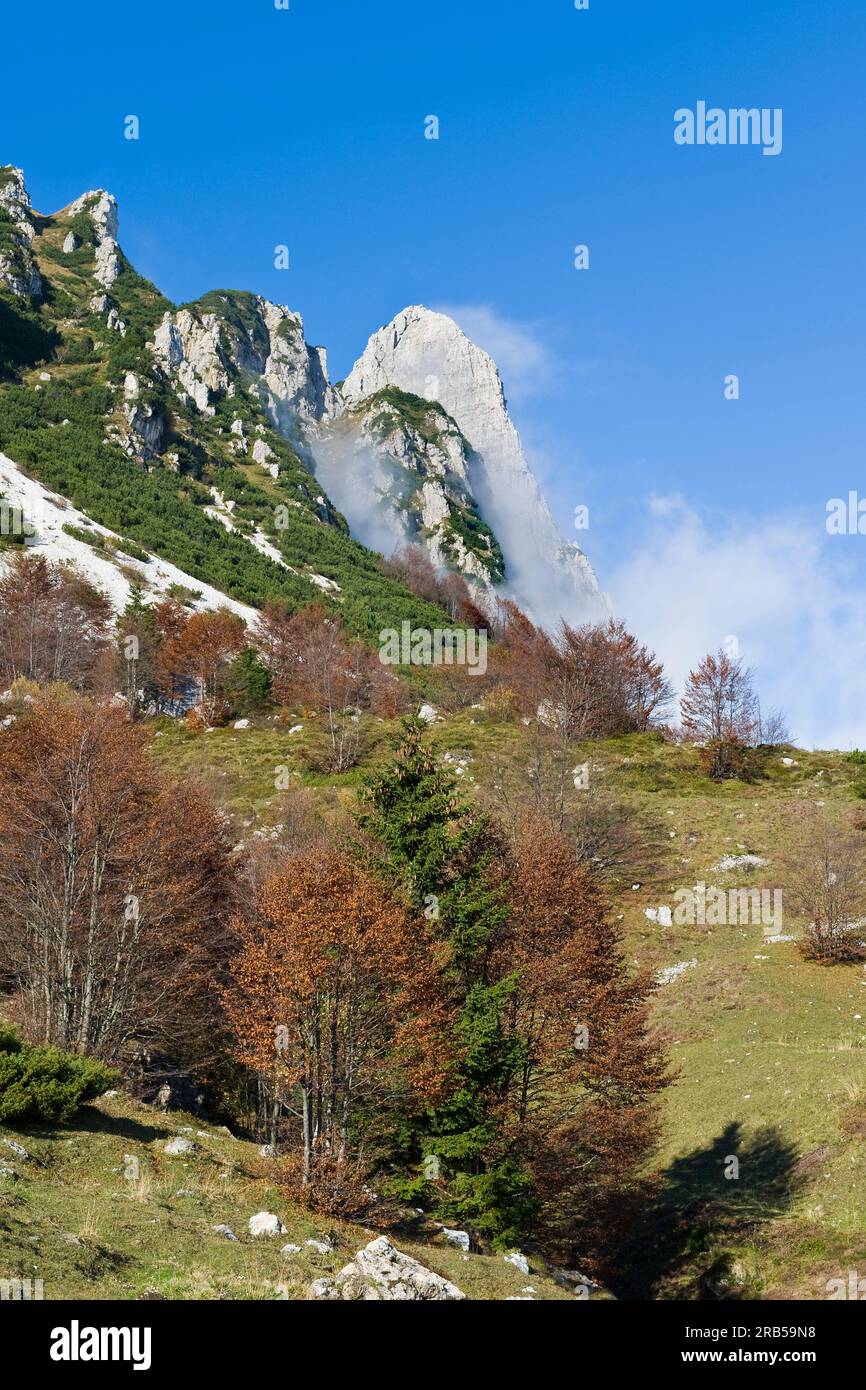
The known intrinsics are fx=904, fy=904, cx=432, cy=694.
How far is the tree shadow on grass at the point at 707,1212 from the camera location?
2077 cm

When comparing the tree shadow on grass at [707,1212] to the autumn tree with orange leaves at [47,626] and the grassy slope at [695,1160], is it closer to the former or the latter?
the grassy slope at [695,1160]

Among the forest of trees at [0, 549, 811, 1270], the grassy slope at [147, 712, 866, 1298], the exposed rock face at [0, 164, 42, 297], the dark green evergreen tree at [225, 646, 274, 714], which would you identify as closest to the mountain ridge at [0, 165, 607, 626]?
the exposed rock face at [0, 164, 42, 297]

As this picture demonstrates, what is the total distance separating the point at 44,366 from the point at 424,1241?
493ft

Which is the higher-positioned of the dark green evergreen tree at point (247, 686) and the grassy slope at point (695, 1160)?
the dark green evergreen tree at point (247, 686)

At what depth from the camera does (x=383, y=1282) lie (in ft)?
38.6

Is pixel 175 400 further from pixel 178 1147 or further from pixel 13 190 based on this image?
pixel 178 1147

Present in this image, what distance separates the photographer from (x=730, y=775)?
198ft

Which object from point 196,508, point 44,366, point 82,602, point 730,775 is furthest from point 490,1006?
point 44,366

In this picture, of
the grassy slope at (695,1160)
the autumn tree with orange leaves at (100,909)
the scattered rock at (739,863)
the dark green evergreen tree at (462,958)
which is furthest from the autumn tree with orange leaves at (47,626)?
the dark green evergreen tree at (462,958)

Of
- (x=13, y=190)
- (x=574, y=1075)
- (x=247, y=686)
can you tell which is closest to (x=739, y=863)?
(x=574, y=1075)

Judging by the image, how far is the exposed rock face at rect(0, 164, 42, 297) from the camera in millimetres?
152375

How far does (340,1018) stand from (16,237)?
181 m

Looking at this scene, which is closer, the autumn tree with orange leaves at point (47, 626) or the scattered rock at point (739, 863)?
the scattered rock at point (739, 863)

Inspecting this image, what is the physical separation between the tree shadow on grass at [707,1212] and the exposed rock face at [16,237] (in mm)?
167483
